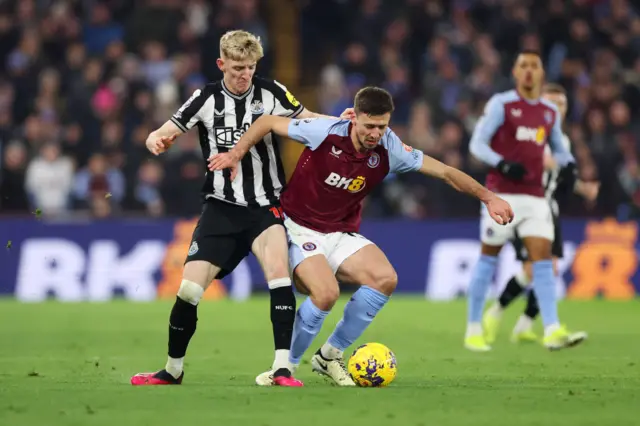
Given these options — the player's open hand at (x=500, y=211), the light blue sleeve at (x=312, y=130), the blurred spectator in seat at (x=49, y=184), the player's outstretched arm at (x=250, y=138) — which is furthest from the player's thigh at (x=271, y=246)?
the blurred spectator in seat at (x=49, y=184)

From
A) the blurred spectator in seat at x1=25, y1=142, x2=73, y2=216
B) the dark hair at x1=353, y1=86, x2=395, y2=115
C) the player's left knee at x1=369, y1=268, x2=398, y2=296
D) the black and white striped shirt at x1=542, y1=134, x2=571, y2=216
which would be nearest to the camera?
the dark hair at x1=353, y1=86, x2=395, y2=115

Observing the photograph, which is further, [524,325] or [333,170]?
[524,325]

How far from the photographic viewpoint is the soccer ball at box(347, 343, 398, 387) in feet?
25.3

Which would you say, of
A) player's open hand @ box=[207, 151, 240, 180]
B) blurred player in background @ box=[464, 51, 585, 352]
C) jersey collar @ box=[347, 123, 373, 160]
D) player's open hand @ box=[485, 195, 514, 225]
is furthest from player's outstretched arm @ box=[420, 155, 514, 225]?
blurred player in background @ box=[464, 51, 585, 352]

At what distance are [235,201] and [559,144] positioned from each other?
149 inches

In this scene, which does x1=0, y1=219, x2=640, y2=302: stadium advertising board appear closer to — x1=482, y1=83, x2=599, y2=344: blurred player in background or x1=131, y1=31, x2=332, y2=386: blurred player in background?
x1=482, y1=83, x2=599, y2=344: blurred player in background

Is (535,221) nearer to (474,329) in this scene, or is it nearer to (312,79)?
(474,329)

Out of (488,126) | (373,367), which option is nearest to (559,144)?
(488,126)

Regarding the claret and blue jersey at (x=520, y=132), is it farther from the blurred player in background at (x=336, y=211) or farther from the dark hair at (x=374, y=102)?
the dark hair at (x=374, y=102)

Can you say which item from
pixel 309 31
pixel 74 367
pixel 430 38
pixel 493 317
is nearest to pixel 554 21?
pixel 430 38

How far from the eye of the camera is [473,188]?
7.80 meters

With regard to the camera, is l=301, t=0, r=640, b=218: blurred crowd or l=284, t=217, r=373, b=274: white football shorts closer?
l=284, t=217, r=373, b=274: white football shorts

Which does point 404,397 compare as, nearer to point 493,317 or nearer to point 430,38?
point 493,317

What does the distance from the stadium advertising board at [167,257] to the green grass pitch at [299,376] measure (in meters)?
1.85
